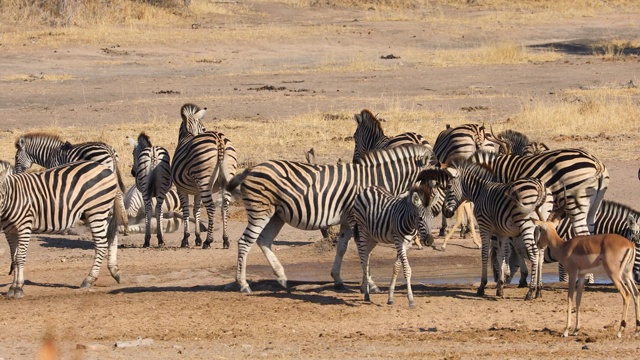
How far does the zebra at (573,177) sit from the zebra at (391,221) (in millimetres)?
1616

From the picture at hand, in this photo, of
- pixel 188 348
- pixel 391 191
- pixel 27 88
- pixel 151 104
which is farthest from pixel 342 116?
pixel 188 348

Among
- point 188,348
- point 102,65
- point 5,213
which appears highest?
point 102,65

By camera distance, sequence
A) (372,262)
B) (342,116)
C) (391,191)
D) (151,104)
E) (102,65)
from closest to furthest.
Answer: (391,191)
(372,262)
(342,116)
(151,104)
(102,65)

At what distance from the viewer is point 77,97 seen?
27.7 m

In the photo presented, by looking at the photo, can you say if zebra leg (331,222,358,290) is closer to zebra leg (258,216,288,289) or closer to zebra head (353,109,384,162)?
zebra leg (258,216,288,289)

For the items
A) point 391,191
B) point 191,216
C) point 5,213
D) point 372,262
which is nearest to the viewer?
point 5,213

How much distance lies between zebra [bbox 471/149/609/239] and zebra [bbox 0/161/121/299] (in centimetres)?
403

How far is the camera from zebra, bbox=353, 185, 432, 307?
11.1 m

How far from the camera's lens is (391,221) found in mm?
11453

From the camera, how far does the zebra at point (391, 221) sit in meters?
11.1

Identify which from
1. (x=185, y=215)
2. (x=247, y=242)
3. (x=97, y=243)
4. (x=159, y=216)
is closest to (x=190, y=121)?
(x=159, y=216)

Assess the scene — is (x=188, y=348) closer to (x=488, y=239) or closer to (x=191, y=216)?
(x=488, y=239)

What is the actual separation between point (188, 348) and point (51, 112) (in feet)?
53.6

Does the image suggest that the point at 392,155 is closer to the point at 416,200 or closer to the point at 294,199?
the point at 294,199
